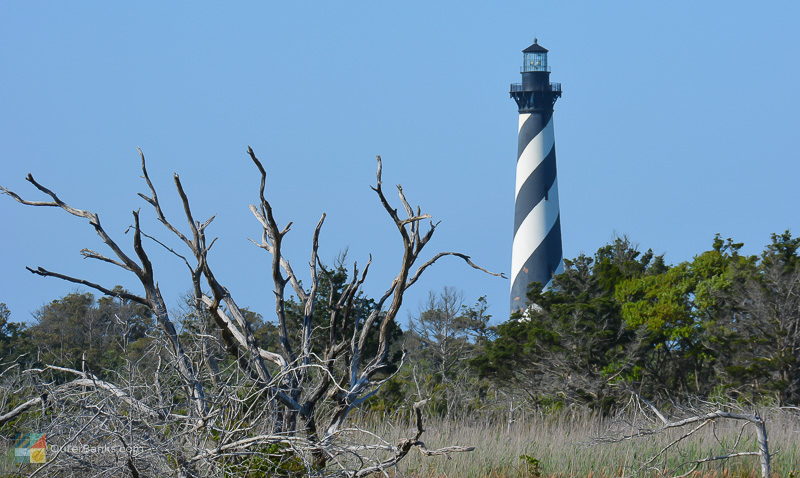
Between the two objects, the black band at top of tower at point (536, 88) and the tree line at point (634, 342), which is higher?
the black band at top of tower at point (536, 88)

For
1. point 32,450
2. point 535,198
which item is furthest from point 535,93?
point 32,450

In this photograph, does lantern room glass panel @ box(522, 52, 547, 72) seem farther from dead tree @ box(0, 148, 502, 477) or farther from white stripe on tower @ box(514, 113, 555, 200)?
dead tree @ box(0, 148, 502, 477)

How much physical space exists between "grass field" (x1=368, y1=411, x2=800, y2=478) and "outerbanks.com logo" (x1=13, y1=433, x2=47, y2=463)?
2886mm

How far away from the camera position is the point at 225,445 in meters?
6.94

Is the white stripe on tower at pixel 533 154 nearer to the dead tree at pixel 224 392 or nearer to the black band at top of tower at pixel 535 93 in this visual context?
the black band at top of tower at pixel 535 93

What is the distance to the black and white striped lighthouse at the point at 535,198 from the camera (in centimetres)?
3278

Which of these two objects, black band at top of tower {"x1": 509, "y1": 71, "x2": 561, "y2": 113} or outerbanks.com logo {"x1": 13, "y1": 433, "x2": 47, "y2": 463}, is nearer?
outerbanks.com logo {"x1": 13, "y1": 433, "x2": 47, "y2": 463}

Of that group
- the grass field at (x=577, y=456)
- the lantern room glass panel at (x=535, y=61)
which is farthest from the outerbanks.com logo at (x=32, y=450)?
the lantern room glass panel at (x=535, y=61)

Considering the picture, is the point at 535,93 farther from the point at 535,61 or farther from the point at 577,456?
the point at 577,456

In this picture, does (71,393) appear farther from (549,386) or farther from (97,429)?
(549,386)

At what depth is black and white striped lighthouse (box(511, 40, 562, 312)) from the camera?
32.8 meters

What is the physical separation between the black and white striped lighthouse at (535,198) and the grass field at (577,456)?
21202mm


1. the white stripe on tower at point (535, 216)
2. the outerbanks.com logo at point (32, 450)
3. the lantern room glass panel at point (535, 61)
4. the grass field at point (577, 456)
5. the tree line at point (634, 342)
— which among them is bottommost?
the outerbanks.com logo at point (32, 450)

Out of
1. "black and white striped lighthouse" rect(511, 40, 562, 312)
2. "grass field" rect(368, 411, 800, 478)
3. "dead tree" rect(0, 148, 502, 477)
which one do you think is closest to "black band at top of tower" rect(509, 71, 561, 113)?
"black and white striped lighthouse" rect(511, 40, 562, 312)
